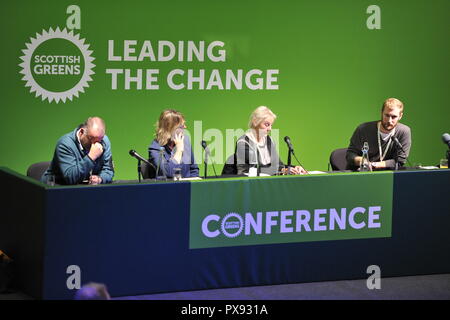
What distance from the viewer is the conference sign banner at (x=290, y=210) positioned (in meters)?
6.84

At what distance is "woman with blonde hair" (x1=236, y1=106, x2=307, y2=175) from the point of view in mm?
7902

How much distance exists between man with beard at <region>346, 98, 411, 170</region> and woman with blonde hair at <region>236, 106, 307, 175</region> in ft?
2.75

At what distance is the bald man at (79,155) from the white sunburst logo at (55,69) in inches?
83.4

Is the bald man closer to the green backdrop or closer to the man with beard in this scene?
the green backdrop

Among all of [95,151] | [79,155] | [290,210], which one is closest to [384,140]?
[290,210]


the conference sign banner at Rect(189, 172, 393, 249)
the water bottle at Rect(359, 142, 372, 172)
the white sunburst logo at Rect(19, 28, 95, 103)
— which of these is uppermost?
the white sunburst logo at Rect(19, 28, 95, 103)

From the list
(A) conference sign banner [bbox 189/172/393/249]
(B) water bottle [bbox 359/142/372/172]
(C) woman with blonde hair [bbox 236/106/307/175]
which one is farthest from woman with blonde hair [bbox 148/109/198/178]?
(B) water bottle [bbox 359/142/372/172]

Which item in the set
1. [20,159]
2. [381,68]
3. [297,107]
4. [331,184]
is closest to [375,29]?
[381,68]

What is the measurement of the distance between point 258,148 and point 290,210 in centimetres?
111

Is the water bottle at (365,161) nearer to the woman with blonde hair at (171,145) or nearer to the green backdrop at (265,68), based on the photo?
the woman with blonde hair at (171,145)

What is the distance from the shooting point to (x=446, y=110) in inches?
427

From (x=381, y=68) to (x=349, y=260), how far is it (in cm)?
377

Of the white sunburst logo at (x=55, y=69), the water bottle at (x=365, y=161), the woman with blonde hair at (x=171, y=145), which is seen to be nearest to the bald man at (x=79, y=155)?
the woman with blonde hair at (x=171, y=145)

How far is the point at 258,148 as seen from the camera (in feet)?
26.2
